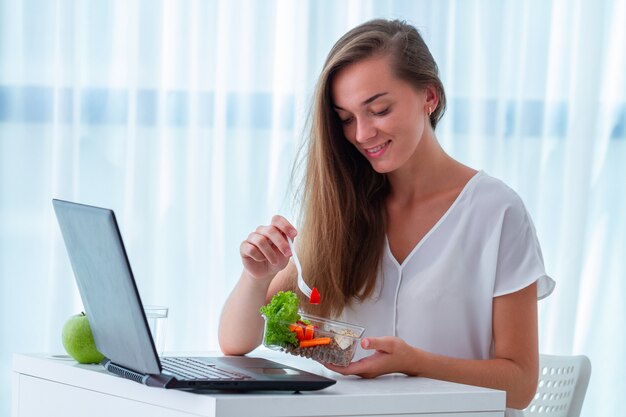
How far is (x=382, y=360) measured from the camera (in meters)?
1.25

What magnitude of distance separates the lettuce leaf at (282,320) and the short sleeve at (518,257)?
0.52m

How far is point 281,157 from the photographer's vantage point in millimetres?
2725

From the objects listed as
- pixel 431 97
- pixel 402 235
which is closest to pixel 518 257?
pixel 402 235

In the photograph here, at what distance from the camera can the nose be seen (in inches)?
64.1

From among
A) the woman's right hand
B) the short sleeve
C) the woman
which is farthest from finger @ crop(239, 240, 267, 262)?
the short sleeve

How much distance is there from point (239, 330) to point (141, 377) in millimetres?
580

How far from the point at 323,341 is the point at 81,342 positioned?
1.06 feet

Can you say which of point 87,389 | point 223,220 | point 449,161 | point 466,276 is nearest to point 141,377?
point 87,389

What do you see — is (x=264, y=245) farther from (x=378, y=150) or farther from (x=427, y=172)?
(x=427, y=172)

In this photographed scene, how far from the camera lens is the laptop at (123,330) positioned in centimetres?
97

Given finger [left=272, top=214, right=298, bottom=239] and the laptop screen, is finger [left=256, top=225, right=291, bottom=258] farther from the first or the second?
the laptop screen

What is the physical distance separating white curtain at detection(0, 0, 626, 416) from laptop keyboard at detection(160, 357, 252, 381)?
128 centimetres

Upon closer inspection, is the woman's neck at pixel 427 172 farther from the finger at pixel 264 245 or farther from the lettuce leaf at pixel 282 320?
the lettuce leaf at pixel 282 320

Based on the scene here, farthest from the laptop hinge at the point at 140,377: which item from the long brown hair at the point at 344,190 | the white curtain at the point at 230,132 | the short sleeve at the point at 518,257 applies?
the white curtain at the point at 230,132
